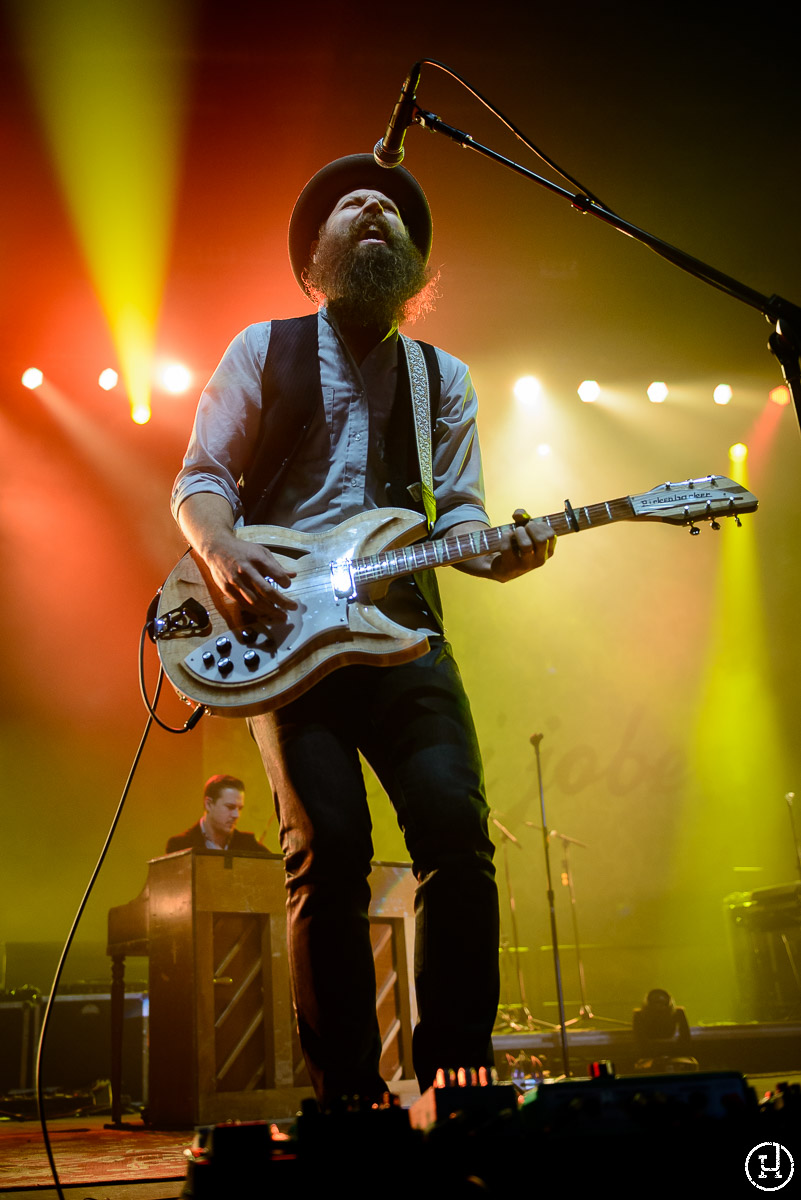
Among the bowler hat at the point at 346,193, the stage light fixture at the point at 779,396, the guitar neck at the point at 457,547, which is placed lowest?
the guitar neck at the point at 457,547

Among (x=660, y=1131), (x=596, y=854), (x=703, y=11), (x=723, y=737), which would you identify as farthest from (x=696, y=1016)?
(x=660, y=1131)

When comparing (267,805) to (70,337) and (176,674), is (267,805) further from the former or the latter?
(176,674)

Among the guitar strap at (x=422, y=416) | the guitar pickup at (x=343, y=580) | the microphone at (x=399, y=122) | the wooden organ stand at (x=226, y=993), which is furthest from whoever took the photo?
the wooden organ stand at (x=226, y=993)

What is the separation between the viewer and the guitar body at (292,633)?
7.55 feet

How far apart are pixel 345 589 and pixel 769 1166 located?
5.28 ft

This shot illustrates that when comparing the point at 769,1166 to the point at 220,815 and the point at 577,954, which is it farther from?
the point at 577,954

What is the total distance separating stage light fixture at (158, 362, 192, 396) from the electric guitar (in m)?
7.47

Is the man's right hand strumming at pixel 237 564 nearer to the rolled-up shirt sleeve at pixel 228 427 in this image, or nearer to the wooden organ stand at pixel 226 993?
the rolled-up shirt sleeve at pixel 228 427

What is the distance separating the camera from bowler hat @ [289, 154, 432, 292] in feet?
10.7

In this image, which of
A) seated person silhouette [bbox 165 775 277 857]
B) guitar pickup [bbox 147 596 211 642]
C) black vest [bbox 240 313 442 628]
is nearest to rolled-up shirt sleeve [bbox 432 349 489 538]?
black vest [bbox 240 313 442 628]

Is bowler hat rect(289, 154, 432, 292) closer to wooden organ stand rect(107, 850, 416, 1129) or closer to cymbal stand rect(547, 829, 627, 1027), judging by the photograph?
wooden organ stand rect(107, 850, 416, 1129)

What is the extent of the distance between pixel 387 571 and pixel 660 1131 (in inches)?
61.7

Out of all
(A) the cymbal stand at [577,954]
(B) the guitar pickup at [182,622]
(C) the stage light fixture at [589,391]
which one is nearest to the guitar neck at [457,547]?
(B) the guitar pickup at [182,622]

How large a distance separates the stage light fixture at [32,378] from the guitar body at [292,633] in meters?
7.77
